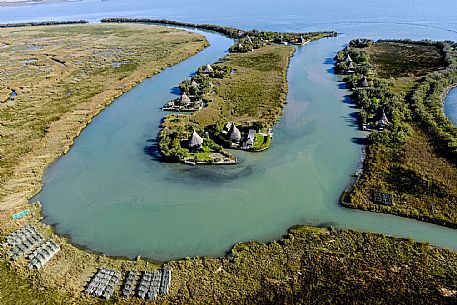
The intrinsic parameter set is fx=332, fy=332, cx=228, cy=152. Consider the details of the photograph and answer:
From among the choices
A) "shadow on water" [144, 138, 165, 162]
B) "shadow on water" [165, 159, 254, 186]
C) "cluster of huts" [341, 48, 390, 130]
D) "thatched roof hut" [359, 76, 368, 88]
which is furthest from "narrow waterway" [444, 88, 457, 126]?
"shadow on water" [144, 138, 165, 162]

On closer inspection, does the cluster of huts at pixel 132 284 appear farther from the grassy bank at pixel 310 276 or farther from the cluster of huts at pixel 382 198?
the cluster of huts at pixel 382 198

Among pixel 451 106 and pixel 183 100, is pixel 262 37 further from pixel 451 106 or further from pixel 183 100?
pixel 451 106

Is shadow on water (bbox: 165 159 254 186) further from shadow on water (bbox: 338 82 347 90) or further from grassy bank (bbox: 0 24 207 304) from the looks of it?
shadow on water (bbox: 338 82 347 90)

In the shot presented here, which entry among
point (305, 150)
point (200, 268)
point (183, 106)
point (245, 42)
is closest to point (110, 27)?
point (245, 42)

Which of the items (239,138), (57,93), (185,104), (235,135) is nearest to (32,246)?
(235,135)

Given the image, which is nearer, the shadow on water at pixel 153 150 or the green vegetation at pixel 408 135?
the green vegetation at pixel 408 135

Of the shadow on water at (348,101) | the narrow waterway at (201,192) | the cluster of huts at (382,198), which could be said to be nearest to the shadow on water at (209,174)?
the narrow waterway at (201,192)

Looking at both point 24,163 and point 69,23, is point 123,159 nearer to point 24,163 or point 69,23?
point 24,163
